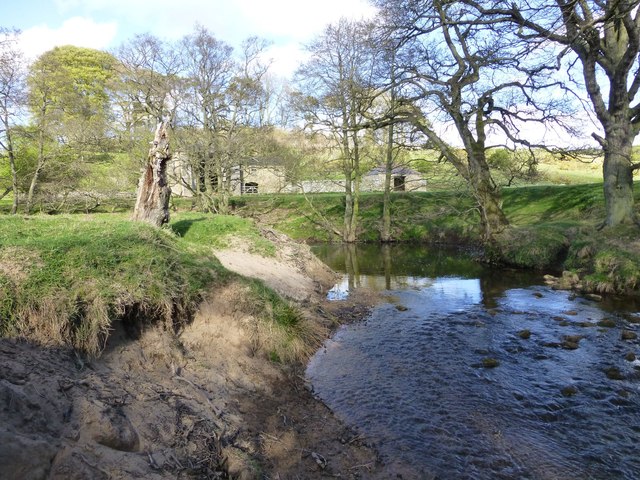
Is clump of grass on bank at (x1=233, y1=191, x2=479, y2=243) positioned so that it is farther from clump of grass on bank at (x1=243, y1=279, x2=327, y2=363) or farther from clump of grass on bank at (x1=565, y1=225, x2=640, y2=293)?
clump of grass on bank at (x1=243, y1=279, x2=327, y2=363)

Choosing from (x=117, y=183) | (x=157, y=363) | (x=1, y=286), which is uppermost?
(x=117, y=183)

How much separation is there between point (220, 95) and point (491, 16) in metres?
15.8

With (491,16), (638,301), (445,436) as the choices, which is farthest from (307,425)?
(491,16)

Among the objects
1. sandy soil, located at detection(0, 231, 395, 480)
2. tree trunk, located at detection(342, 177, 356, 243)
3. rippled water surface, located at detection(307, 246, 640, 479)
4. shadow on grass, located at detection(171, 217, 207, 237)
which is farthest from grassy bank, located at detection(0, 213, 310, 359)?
tree trunk, located at detection(342, 177, 356, 243)

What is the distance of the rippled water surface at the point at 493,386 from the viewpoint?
15.6 feet

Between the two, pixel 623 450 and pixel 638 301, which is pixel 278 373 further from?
pixel 638 301

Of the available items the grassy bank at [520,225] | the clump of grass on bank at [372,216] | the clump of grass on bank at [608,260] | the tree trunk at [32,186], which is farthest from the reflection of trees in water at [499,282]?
the tree trunk at [32,186]

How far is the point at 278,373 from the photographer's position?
257 inches

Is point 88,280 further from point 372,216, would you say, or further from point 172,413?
point 372,216

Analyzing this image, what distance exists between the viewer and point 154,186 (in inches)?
444

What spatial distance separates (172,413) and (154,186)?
26.2 feet

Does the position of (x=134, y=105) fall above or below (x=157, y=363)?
above

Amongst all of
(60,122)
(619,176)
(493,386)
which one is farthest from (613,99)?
(60,122)

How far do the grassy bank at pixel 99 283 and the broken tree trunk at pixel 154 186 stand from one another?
9.52ft
